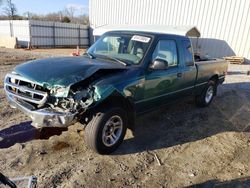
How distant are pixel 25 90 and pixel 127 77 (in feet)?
5.36

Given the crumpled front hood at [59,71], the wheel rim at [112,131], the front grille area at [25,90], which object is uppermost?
the crumpled front hood at [59,71]

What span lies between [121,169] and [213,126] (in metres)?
2.96

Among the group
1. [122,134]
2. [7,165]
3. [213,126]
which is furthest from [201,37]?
[7,165]

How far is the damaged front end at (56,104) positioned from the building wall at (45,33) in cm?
2383

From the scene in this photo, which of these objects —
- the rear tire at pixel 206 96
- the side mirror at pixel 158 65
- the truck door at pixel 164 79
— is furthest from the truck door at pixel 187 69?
the side mirror at pixel 158 65

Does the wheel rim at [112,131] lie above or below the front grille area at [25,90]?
below

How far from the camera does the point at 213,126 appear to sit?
5902 millimetres

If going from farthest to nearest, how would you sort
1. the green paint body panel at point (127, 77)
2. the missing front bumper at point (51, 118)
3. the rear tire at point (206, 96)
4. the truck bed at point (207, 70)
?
the rear tire at point (206, 96), the truck bed at point (207, 70), the green paint body panel at point (127, 77), the missing front bumper at point (51, 118)

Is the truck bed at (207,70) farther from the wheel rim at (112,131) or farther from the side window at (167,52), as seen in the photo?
the wheel rim at (112,131)

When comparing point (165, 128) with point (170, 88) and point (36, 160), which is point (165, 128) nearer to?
point (170, 88)

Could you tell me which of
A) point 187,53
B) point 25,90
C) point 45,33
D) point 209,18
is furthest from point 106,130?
point 45,33

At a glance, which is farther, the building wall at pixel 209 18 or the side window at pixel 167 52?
the building wall at pixel 209 18

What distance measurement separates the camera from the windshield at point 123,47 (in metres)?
4.83

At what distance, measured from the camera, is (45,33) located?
27.0 metres
